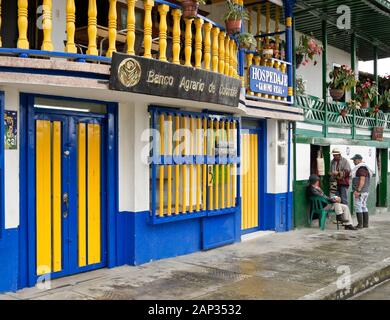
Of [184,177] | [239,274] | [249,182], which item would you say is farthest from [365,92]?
[239,274]

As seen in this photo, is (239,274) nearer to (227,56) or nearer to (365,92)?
(227,56)

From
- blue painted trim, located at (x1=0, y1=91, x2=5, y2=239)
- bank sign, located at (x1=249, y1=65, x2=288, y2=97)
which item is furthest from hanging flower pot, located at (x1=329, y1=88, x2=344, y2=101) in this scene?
blue painted trim, located at (x1=0, y1=91, x2=5, y2=239)

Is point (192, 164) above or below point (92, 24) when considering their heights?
below

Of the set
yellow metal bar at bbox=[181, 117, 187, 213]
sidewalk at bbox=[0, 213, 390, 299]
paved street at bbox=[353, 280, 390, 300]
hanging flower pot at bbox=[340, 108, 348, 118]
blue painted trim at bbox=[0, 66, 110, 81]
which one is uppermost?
hanging flower pot at bbox=[340, 108, 348, 118]

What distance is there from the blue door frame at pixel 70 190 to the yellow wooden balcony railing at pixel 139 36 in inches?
33.7

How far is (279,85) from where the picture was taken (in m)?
9.98

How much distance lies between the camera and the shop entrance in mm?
15250

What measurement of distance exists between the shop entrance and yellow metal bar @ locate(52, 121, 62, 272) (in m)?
11.4

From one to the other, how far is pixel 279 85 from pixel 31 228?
5.89 meters

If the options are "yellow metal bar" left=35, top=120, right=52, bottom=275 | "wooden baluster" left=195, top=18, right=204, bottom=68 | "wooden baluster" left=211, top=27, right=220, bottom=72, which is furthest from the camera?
"wooden baluster" left=211, top=27, right=220, bottom=72

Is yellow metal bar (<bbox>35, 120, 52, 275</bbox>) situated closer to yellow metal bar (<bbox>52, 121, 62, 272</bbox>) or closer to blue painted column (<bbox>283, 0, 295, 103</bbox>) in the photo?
yellow metal bar (<bbox>52, 121, 62, 272</bbox>)

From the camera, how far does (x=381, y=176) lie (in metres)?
15.3

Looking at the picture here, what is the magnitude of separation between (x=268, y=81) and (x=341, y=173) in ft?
10.3
